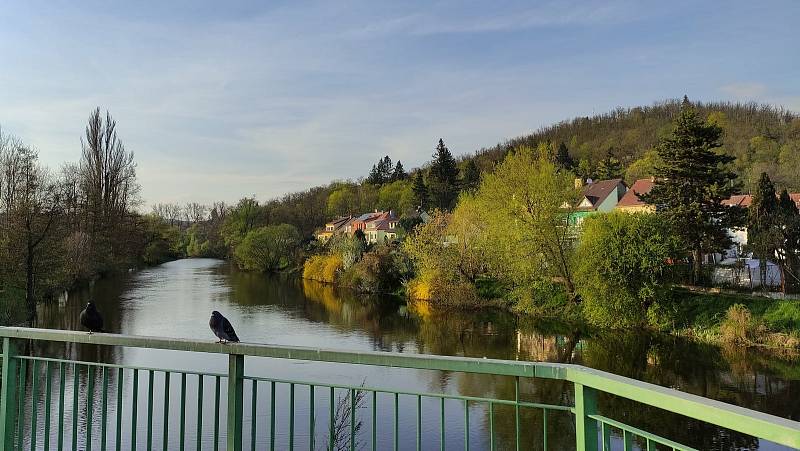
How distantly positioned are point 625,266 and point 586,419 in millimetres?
22632

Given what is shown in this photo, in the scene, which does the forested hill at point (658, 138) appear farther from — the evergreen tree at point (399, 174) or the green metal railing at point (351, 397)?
the green metal railing at point (351, 397)

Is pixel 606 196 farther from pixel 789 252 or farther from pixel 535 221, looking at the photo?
pixel 789 252

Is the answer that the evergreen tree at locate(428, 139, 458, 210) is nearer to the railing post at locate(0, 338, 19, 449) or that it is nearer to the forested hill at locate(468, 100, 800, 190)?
the forested hill at locate(468, 100, 800, 190)

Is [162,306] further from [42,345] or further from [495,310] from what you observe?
[495,310]

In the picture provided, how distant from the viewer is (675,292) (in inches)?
941

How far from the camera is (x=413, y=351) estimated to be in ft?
65.8

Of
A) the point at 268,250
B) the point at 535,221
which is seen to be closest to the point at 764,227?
the point at 535,221

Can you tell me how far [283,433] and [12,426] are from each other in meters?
8.17

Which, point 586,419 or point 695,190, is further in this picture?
point 695,190

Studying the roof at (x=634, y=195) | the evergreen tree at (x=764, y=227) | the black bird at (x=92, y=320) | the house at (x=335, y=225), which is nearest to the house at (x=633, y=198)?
the roof at (x=634, y=195)

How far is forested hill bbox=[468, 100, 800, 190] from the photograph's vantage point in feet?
166

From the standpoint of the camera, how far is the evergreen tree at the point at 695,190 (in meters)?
25.4

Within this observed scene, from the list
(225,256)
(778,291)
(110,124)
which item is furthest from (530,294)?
(225,256)

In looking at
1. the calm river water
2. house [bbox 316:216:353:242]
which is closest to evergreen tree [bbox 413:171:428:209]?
house [bbox 316:216:353:242]
